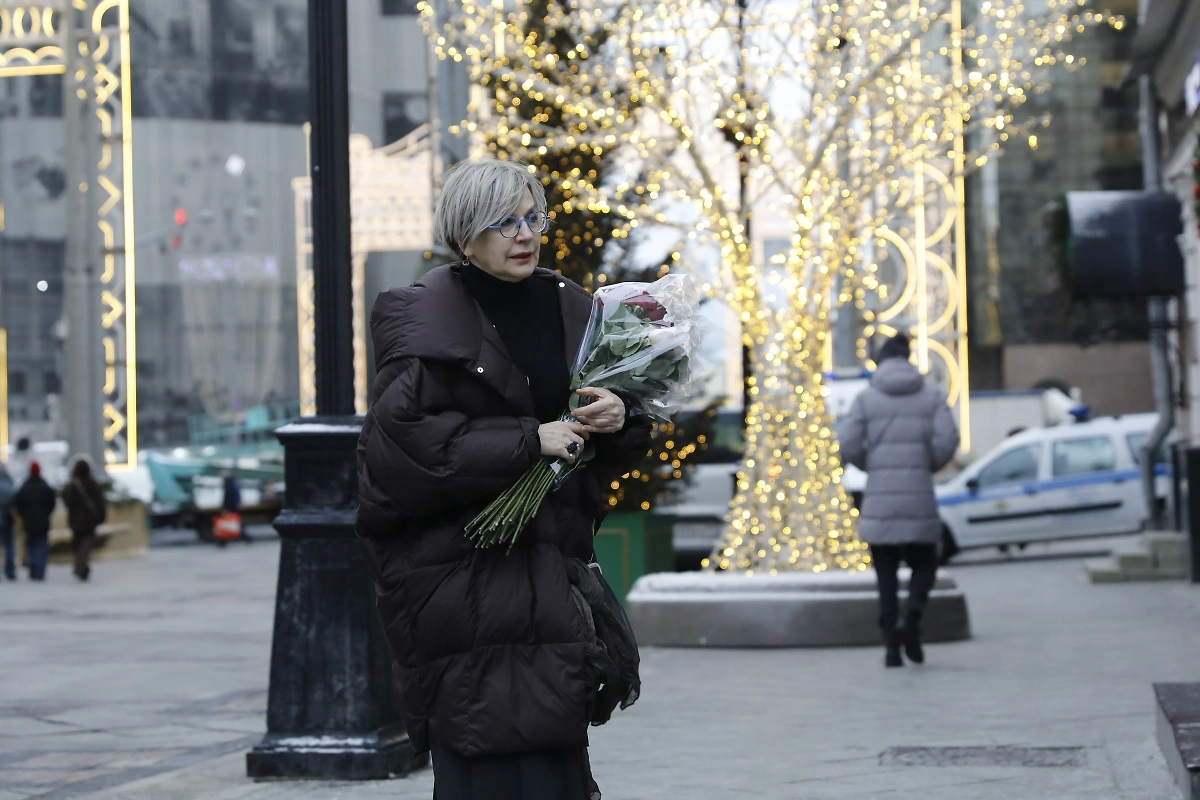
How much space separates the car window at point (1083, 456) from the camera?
20.7 m

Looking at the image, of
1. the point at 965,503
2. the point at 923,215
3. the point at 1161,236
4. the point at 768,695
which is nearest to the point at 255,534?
the point at 923,215

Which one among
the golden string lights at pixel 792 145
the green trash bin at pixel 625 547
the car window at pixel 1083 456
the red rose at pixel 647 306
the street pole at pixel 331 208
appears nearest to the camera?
the red rose at pixel 647 306

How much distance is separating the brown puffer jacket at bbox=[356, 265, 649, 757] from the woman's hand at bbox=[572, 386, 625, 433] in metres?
0.08

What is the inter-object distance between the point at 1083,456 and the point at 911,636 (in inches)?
460

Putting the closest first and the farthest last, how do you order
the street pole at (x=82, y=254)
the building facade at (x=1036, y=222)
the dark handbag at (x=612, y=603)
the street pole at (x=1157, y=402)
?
the dark handbag at (x=612, y=603), the street pole at (x=1157, y=402), the street pole at (x=82, y=254), the building facade at (x=1036, y=222)

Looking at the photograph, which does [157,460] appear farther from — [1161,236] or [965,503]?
[1161,236]

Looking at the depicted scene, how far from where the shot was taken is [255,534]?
3712 cm


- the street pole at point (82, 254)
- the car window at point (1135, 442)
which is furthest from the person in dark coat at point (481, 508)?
the street pole at point (82, 254)

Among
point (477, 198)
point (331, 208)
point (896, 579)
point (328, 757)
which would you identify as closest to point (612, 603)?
point (477, 198)

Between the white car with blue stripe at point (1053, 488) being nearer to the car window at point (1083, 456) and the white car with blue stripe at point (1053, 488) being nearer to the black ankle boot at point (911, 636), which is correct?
the car window at point (1083, 456)

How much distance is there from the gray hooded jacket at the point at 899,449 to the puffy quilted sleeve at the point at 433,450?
638cm

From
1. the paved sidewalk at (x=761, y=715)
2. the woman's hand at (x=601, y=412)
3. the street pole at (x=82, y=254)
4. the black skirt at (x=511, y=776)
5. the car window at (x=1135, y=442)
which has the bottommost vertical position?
the paved sidewalk at (x=761, y=715)

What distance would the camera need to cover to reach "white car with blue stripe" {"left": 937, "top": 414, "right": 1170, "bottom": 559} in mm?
20656

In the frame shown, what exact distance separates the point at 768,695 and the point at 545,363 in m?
5.29
